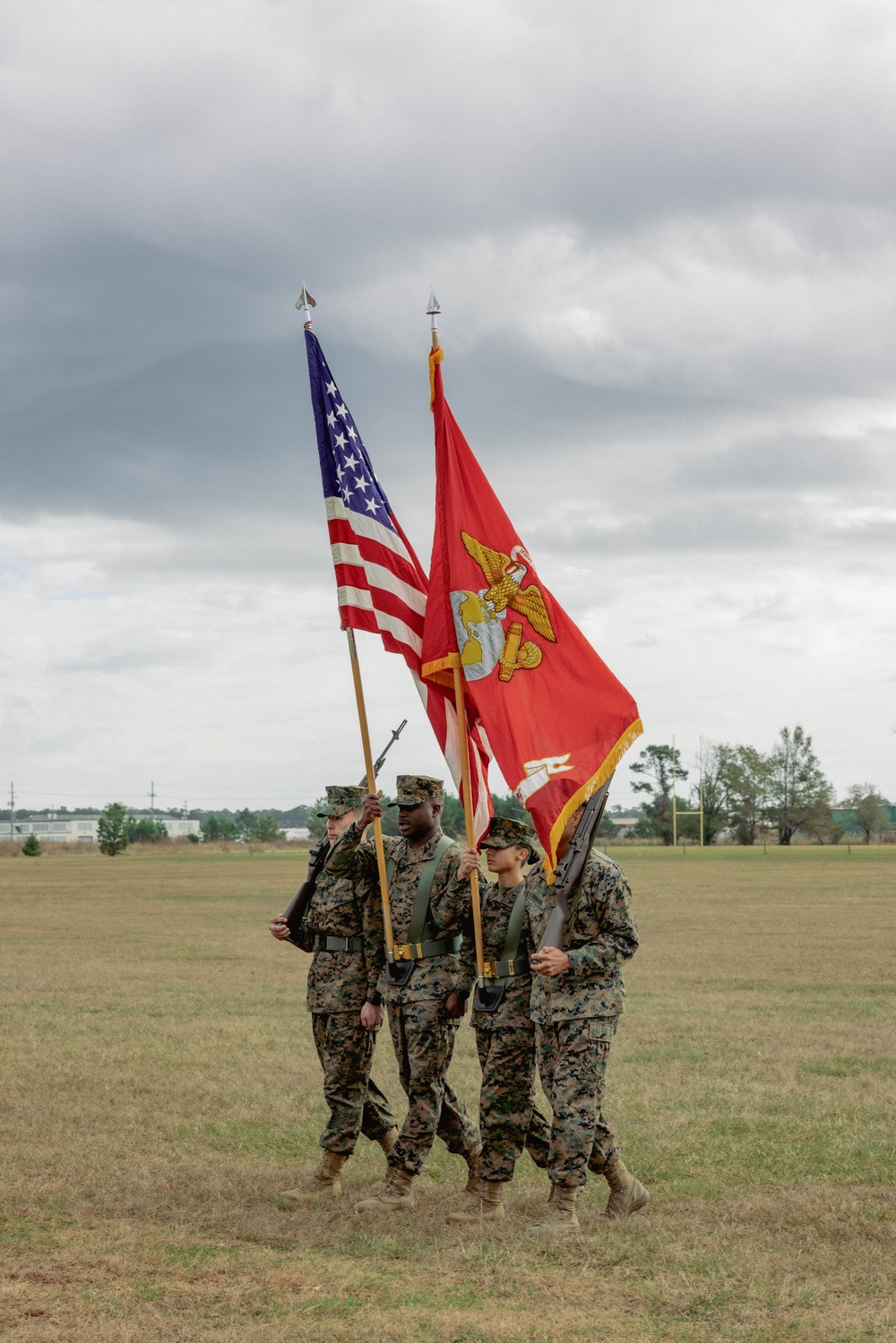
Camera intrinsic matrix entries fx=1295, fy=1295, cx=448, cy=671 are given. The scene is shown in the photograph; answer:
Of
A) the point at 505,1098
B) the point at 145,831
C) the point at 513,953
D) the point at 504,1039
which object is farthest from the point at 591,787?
the point at 145,831

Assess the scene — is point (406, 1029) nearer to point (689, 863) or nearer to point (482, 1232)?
point (482, 1232)

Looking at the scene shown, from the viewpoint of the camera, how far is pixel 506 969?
7.36 metres

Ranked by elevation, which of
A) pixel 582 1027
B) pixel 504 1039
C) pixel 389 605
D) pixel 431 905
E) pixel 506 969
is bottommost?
pixel 504 1039

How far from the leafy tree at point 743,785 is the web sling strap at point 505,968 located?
109 metres

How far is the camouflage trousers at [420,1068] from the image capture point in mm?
7234

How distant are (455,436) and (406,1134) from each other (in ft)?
13.9

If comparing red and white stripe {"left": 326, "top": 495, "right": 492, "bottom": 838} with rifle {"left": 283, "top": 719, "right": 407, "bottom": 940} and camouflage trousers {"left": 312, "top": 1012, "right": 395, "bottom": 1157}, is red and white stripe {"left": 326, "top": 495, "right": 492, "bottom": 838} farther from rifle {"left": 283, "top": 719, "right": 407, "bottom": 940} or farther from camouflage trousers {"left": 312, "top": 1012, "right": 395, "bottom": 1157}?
camouflage trousers {"left": 312, "top": 1012, "right": 395, "bottom": 1157}

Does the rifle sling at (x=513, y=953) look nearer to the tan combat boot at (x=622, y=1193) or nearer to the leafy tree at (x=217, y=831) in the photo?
the tan combat boot at (x=622, y=1193)

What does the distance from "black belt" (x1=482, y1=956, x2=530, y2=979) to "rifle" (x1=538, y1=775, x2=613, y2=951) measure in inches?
13.9

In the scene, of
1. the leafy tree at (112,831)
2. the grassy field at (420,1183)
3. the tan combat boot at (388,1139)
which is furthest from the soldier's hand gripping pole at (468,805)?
the leafy tree at (112,831)

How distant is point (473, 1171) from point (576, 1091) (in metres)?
1.17

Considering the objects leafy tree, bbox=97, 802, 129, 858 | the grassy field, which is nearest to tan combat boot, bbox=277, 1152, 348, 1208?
the grassy field

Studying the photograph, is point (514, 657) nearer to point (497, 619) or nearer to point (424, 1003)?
point (497, 619)

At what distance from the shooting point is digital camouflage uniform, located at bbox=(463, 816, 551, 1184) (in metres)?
7.14
